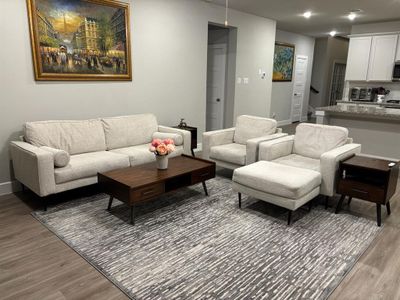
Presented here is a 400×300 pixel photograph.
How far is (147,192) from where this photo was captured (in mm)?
2926

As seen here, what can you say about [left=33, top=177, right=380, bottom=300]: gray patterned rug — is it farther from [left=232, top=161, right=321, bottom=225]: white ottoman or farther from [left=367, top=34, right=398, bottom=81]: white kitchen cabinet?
[left=367, top=34, right=398, bottom=81]: white kitchen cabinet

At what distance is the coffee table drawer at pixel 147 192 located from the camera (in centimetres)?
282

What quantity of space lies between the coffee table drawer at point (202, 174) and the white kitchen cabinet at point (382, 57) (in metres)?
5.23

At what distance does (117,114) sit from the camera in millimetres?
4523

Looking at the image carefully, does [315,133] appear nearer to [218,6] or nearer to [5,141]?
[218,6]

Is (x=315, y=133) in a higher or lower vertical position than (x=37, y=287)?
higher

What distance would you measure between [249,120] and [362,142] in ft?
6.60

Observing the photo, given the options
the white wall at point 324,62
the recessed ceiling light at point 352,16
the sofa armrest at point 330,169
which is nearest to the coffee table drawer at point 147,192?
the sofa armrest at point 330,169

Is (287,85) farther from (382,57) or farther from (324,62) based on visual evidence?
(382,57)

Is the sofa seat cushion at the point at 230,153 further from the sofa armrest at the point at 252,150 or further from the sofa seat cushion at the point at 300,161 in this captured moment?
the sofa seat cushion at the point at 300,161

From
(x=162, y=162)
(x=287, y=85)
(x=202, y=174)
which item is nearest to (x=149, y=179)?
(x=162, y=162)

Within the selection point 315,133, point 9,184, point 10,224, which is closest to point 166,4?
point 315,133

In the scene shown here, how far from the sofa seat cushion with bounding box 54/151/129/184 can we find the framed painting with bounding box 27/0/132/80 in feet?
3.67

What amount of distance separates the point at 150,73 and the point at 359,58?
4.92 meters
